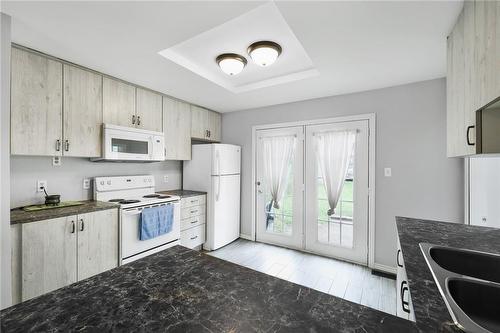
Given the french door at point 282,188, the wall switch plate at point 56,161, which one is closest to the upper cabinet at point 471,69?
the french door at point 282,188

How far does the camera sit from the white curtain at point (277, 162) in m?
3.60

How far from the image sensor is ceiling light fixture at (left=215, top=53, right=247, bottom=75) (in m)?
2.16

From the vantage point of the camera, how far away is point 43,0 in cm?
138

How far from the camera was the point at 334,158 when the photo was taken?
318 centimetres

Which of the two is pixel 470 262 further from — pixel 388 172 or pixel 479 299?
pixel 388 172

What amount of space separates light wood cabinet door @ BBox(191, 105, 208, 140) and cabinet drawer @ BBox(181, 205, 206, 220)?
1.18 metres

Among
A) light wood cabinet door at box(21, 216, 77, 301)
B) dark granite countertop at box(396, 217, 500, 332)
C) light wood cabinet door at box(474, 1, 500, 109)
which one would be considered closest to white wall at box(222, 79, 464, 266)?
dark granite countertop at box(396, 217, 500, 332)

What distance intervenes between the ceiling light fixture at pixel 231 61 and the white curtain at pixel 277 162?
1.63 m

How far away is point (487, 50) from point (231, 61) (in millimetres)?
1788

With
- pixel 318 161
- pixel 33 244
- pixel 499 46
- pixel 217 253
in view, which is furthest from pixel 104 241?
pixel 499 46

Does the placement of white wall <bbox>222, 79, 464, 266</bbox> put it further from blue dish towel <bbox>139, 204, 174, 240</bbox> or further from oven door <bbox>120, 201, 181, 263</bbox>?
oven door <bbox>120, 201, 181, 263</bbox>

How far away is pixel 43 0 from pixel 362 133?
10.8 feet

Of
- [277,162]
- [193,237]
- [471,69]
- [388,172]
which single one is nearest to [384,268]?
[388,172]

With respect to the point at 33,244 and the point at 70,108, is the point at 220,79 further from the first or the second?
the point at 33,244
